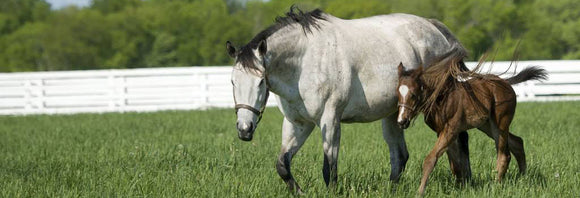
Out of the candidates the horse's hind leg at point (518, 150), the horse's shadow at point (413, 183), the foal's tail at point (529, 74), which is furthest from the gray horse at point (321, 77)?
the foal's tail at point (529, 74)

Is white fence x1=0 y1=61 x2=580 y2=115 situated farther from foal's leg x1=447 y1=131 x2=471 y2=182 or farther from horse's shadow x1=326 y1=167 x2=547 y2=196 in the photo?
foal's leg x1=447 y1=131 x2=471 y2=182

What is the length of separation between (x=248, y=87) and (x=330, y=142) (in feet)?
2.82

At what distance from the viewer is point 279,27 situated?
5871 millimetres

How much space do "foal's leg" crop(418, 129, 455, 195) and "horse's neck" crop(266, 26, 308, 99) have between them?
46.7 inches

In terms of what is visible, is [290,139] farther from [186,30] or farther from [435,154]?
[186,30]

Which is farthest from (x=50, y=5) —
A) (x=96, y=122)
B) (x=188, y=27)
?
(x=96, y=122)

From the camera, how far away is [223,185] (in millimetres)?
5934

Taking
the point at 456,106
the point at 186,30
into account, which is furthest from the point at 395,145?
the point at 186,30

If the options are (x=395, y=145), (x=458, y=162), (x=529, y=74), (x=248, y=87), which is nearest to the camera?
(x=248, y=87)

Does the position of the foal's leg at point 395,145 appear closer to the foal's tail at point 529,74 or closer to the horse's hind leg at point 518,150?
the horse's hind leg at point 518,150

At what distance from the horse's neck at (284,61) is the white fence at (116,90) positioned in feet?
43.0

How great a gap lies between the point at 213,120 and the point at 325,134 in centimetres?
843

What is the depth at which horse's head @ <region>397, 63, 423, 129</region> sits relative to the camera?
5504 mm

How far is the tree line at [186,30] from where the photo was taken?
165 feet
